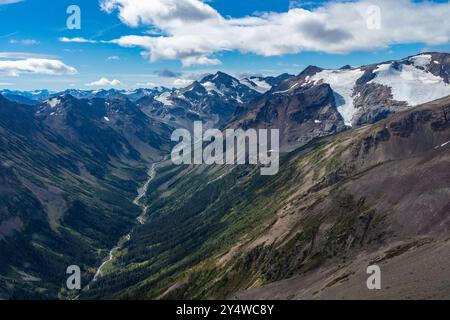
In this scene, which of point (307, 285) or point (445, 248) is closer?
point (445, 248)
